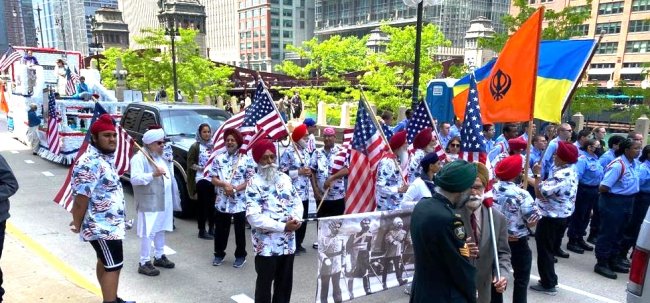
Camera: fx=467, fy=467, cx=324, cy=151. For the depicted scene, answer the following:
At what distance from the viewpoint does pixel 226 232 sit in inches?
242

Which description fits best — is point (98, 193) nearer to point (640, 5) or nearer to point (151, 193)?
point (151, 193)

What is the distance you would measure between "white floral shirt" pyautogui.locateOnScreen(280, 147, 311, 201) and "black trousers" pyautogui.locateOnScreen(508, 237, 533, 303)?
9.93 ft

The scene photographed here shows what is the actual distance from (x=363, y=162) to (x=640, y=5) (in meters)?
76.3

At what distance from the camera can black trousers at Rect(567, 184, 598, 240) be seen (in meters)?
7.09

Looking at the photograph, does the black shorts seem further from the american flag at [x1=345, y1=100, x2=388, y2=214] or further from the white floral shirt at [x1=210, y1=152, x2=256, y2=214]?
the american flag at [x1=345, y1=100, x2=388, y2=214]

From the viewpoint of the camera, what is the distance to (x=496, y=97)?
5922mm

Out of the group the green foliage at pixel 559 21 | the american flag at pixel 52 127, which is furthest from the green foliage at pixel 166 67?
the green foliage at pixel 559 21

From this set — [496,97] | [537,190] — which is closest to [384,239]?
[537,190]

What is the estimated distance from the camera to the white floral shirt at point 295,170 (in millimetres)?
6605

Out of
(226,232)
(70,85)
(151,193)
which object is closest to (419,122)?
(226,232)

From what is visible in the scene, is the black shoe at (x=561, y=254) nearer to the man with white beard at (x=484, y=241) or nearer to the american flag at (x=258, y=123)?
the man with white beard at (x=484, y=241)

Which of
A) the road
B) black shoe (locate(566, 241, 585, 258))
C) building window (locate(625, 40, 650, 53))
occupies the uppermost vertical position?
building window (locate(625, 40, 650, 53))

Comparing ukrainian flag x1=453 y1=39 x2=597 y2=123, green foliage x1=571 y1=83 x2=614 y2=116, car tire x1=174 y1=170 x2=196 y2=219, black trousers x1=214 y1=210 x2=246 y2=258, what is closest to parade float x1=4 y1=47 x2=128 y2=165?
car tire x1=174 y1=170 x2=196 y2=219

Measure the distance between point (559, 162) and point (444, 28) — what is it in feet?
263
